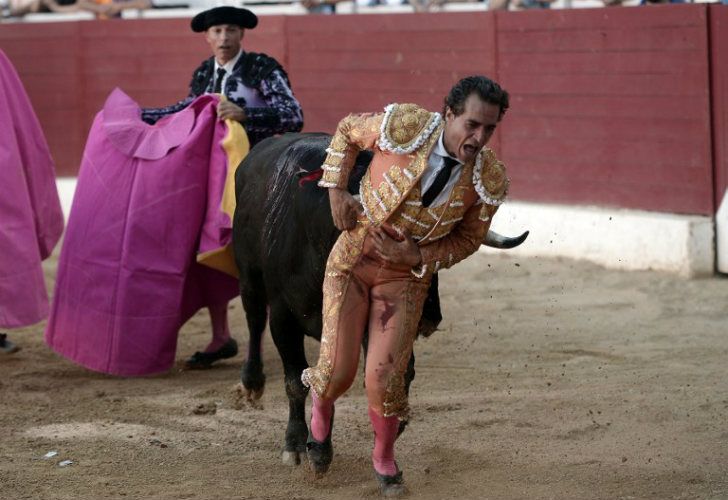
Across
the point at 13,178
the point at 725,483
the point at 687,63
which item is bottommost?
the point at 725,483

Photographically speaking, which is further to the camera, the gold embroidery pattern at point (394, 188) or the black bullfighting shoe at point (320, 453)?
the black bullfighting shoe at point (320, 453)

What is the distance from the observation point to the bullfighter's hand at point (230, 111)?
528cm

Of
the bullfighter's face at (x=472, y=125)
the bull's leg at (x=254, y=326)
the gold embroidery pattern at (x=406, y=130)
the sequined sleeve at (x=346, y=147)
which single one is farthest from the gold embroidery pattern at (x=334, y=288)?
the bull's leg at (x=254, y=326)

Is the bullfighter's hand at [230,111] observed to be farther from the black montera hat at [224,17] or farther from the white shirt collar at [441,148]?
the white shirt collar at [441,148]

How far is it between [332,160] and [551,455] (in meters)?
1.24

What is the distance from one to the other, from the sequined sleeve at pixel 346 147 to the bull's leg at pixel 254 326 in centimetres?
118

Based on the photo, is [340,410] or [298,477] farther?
[340,410]

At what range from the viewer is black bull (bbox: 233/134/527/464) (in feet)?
13.2

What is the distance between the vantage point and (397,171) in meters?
3.52

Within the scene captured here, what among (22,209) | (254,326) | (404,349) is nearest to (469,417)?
(254,326)

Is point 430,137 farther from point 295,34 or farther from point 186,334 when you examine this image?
point 295,34

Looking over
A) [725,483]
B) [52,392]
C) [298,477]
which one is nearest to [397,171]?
[298,477]

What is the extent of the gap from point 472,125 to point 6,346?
3319 millimetres

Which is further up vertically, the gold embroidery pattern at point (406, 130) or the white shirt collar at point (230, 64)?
the white shirt collar at point (230, 64)
